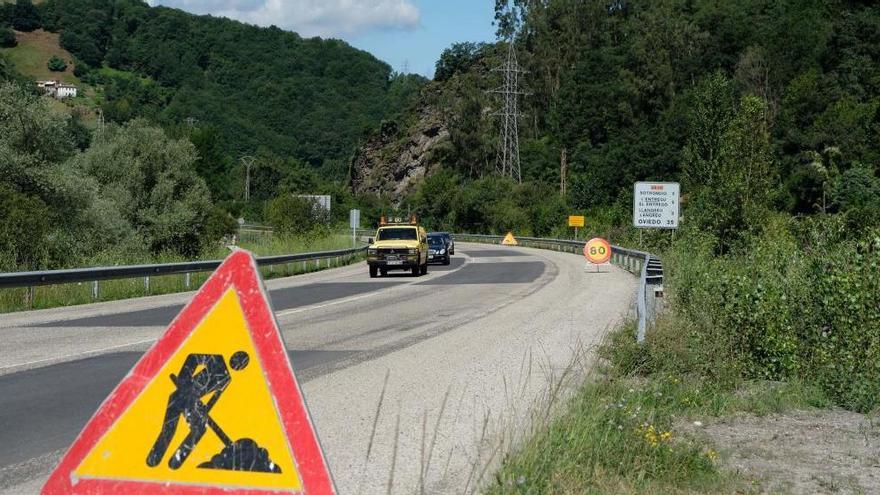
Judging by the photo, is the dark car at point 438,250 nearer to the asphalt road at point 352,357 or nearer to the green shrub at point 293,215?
the green shrub at point 293,215

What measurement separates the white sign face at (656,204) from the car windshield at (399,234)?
8335 mm

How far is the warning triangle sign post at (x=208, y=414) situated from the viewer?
11.4 ft

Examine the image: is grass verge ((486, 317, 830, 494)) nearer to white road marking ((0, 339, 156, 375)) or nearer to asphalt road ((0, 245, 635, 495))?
asphalt road ((0, 245, 635, 495))

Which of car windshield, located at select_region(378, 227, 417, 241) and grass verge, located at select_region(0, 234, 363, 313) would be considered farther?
car windshield, located at select_region(378, 227, 417, 241)

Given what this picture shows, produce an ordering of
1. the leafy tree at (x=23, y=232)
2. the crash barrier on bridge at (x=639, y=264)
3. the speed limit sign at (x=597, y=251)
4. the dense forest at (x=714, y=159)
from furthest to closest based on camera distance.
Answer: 1. the speed limit sign at (x=597, y=251)
2. the leafy tree at (x=23, y=232)
3. the crash barrier on bridge at (x=639, y=264)
4. the dense forest at (x=714, y=159)

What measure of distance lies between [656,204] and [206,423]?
103 feet

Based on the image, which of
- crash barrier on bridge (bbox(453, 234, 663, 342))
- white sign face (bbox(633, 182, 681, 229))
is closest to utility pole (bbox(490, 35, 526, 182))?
crash barrier on bridge (bbox(453, 234, 663, 342))

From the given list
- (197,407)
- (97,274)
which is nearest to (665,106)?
(97,274)

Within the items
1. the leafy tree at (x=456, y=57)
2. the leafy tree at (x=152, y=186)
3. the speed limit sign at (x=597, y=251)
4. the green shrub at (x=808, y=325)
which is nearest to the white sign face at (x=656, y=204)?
the speed limit sign at (x=597, y=251)

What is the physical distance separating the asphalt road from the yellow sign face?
134 cm

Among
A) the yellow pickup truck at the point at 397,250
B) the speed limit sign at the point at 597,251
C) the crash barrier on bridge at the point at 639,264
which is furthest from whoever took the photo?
the speed limit sign at the point at 597,251

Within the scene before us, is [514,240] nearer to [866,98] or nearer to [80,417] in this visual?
[866,98]

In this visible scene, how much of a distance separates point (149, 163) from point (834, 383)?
46414mm

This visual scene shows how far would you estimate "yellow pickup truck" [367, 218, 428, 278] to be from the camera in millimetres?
34719
